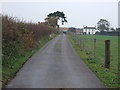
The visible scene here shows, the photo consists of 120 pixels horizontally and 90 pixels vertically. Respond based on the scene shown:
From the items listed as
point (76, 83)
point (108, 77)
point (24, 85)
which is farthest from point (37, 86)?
point (108, 77)

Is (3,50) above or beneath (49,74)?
above

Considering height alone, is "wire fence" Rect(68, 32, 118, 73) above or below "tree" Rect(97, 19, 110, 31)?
below

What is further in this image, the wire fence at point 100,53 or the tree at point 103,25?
the tree at point 103,25

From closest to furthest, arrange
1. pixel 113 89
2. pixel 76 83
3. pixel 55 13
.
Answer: pixel 113 89 → pixel 76 83 → pixel 55 13

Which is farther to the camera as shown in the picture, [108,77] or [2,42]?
[2,42]

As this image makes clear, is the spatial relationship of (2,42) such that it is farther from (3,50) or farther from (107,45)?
(107,45)

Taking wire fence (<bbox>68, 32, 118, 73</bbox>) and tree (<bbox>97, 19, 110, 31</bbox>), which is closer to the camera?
wire fence (<bbox>68, 32, 118, 73</bbox>)

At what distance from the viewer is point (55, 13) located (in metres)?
112

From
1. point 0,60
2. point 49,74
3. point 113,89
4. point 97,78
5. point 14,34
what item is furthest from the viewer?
point 14,34

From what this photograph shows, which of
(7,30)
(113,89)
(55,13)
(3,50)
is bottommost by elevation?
(113,89)

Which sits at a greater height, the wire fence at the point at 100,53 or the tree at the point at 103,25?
the tree at the point at 103,25

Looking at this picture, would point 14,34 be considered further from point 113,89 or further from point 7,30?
point 113,89

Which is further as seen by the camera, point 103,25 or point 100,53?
point 103,25

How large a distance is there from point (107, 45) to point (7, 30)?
207 inches
